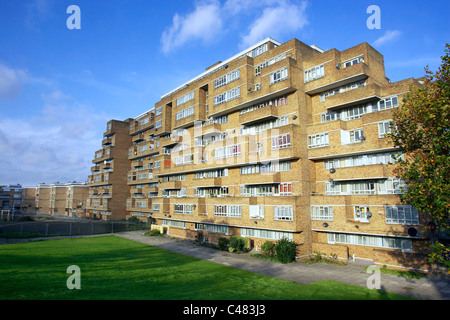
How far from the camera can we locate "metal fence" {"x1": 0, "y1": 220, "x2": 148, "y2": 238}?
41.2 metres

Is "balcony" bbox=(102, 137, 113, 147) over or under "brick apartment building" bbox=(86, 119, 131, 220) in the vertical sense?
over

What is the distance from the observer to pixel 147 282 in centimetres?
1709

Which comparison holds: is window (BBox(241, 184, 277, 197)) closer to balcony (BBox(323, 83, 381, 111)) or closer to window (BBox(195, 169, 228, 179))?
window (BBox(195, 169, 228, 179))

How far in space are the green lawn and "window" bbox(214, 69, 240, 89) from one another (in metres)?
21.6

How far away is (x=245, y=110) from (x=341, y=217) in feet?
53.7

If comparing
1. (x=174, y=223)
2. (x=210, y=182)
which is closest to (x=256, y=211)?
(x=210, y=182)

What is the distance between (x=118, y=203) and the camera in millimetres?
68250

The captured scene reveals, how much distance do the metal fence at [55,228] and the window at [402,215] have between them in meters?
42.5

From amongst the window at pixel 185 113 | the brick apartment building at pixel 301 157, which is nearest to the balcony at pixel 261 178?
the brick apartment building at pixel 301 157

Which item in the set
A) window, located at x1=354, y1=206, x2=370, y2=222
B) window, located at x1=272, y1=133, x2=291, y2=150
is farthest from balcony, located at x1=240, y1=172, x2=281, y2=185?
window, located at x1=354, y1=206, x2=370, y2=222

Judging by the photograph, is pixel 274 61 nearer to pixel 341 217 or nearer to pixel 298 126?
pixel 298 126

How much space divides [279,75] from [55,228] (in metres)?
41.7

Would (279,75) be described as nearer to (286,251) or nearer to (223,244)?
(286,251)

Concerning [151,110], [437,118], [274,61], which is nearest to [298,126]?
[274,61]
